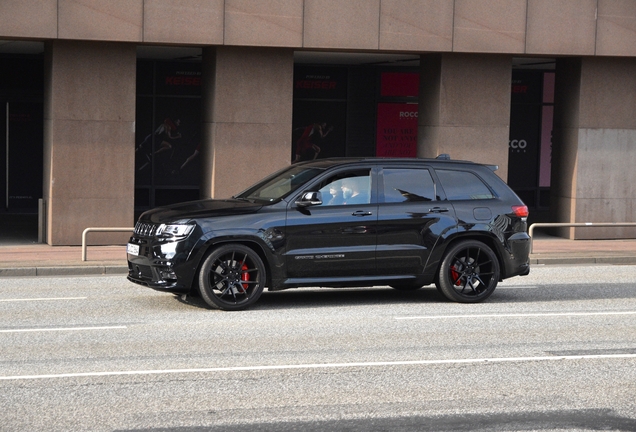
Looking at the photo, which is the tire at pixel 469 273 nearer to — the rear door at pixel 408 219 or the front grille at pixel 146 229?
the rear door at pixel 408 219

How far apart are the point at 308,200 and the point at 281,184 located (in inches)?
33.4

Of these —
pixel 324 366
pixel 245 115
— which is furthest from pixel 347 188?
pixel 245 115

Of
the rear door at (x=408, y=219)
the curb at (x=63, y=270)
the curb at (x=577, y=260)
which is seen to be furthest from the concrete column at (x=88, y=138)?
the rear door at (x=408, y=219)

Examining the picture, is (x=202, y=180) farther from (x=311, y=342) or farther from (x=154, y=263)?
(x=311, y=342)

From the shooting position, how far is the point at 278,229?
1179 centimetres

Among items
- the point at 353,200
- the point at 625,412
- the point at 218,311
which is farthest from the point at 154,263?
the point at 625,412

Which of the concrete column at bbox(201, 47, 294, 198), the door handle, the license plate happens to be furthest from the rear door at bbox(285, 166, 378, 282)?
the concrete column at bbox(201, 47, 294, 198)

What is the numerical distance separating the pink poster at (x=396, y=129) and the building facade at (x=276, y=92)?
0.06m

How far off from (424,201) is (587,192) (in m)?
10.5

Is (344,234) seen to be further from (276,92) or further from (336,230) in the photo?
(276,92)

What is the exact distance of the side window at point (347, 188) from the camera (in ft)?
40.0

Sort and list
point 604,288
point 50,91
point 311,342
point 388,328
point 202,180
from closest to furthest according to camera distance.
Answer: point 311,342
point 388,328
point 604,288
point 50,91
point 202,180

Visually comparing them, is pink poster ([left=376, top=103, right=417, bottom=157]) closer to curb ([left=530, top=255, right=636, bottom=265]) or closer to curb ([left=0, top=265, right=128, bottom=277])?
curb ([left=530, top=255, right=636, bottom=265])

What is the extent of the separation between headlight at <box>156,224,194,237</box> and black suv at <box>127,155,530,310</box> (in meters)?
0.01
